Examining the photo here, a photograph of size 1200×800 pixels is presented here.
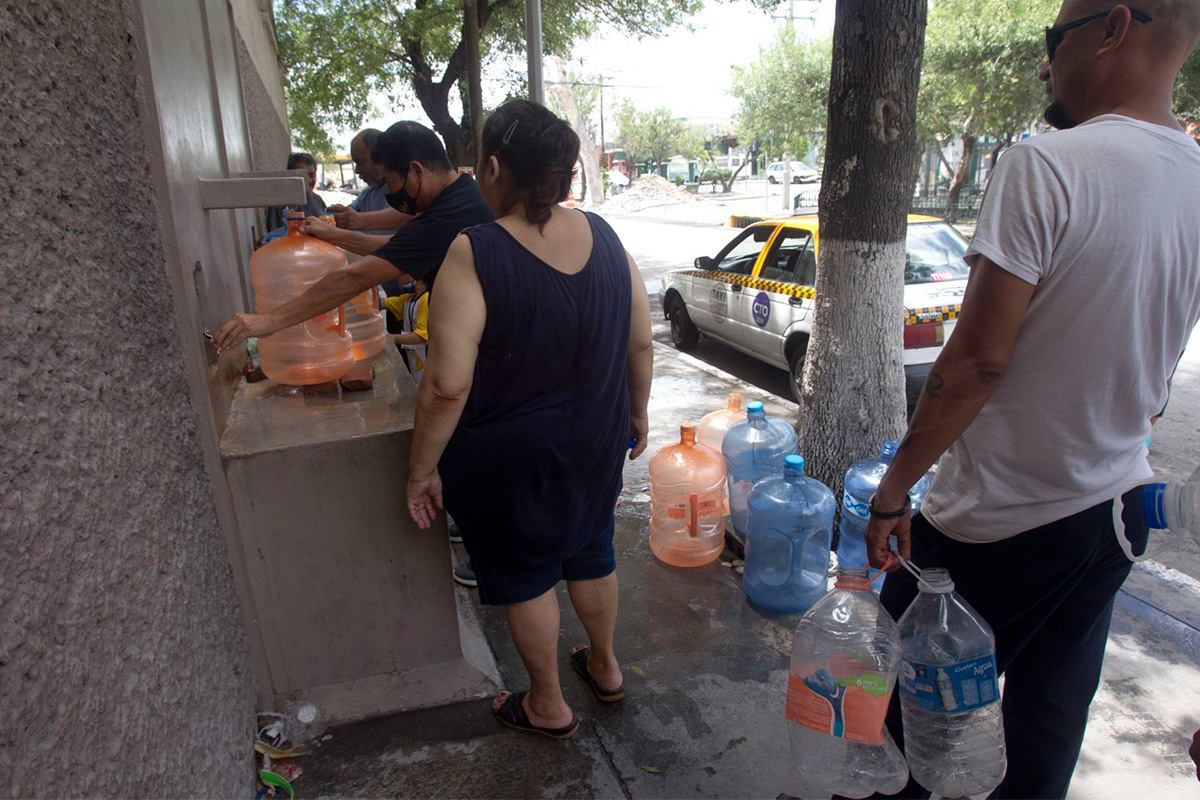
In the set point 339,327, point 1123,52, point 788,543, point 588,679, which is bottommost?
point 588,679

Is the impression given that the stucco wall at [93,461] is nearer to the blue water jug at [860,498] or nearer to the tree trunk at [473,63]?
the blue water jug at [860,498]

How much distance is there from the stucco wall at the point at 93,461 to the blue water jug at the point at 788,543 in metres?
2.16

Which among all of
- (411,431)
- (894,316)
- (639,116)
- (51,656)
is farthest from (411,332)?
(639,116)

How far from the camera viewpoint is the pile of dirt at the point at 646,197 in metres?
39.9

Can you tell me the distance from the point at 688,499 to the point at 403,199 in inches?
74.5

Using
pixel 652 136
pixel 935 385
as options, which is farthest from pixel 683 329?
pixel 652 136

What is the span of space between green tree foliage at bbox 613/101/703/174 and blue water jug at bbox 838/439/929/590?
217ft

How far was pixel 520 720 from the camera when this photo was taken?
8.52ft

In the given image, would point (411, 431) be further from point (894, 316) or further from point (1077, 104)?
point (894, 316)

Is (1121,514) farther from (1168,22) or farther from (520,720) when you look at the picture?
(520,720)

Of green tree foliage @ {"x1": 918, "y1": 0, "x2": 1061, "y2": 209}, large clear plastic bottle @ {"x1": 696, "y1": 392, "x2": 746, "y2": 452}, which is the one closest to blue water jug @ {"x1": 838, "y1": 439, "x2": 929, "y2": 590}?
large clear plastic bottle @ {"x1": 696, "y1": 392, "x2": 746, "y2": 452}

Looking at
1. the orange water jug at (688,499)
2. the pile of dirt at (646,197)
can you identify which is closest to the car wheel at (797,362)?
the orange water jug at (688,499)

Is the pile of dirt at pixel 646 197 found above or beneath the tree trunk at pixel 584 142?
beneath

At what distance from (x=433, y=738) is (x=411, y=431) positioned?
1.01 m
